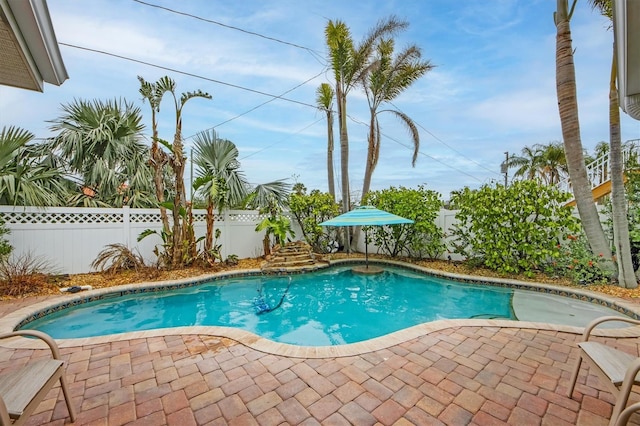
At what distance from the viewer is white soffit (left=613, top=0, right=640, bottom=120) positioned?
1.79 m

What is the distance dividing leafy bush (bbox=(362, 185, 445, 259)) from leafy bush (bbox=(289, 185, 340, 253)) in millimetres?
1748

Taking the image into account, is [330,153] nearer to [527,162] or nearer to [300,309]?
[300,309]

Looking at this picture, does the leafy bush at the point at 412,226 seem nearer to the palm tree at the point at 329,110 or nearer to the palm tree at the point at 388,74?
the palm tree at the point at 388,74

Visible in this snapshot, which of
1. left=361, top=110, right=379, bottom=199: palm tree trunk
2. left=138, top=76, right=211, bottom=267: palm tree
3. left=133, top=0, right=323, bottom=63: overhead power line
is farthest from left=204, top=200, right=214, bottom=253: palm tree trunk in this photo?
left=361, top=110, right=379, bottom=199: palm tree trunk

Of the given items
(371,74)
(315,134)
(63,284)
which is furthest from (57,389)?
(315,134)

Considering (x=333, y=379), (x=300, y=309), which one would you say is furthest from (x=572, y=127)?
(x=333, y=379)

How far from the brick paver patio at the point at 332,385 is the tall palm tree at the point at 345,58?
747 centimetres

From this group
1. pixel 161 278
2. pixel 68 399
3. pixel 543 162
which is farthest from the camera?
pixel 543 162

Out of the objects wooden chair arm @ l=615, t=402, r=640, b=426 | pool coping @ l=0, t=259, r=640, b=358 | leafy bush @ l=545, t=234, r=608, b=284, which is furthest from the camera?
leafy bush @ l=545, t=234, r=608, b=284

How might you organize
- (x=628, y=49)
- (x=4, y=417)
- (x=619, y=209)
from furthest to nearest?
(x=619, y=209) < (x=628, y=49) < (x=4, y=417)

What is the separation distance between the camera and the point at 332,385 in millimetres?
2398

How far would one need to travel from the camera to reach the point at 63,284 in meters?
5.88

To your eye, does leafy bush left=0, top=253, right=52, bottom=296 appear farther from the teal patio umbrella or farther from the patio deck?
the teal patio umbrella

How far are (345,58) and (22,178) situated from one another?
365 inches
